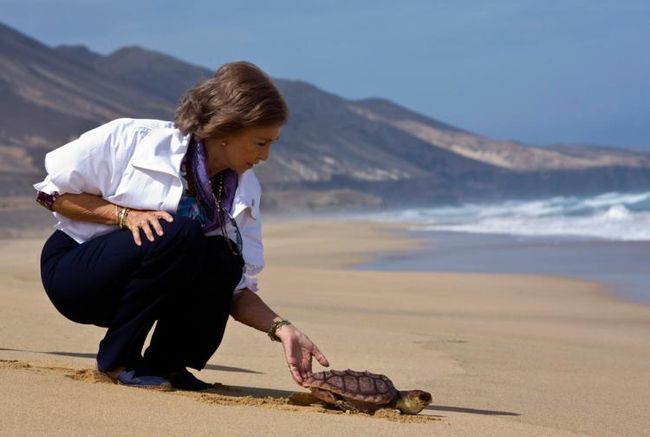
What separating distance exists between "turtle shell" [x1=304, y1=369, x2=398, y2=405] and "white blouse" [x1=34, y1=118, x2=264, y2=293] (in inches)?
27.5

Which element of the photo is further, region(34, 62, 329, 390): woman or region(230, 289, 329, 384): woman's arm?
region(230, 289, 329, 384): woman's arm

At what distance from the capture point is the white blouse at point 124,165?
12.1 ft

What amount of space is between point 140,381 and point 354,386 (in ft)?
2.20

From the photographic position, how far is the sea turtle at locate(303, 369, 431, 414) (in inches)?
150

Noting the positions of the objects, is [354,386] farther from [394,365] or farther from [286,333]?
[394,365]

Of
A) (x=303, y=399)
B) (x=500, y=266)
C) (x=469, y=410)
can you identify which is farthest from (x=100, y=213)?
(x=500, y=266)

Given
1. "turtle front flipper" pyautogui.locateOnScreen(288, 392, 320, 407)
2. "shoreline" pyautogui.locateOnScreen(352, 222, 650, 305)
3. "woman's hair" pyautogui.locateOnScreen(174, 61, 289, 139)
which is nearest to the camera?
"woman's hair" pyautogui.locateOnScreen(174, 61, 289, 139)

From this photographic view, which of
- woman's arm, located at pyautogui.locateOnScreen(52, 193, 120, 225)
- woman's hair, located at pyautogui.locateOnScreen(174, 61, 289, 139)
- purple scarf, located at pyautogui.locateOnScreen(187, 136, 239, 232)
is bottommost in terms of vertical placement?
woman's arm, located at pyautogui.locateOnScreen(52, 193, 120, 225)

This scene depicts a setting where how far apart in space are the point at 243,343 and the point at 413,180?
3222 inches

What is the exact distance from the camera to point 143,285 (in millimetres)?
3758

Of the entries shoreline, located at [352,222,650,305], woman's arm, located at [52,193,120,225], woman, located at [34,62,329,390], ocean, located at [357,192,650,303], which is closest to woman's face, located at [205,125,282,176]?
woman, located at [34,62,329,390]

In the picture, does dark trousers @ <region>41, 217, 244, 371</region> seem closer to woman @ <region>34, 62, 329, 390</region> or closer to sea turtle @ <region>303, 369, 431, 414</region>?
woman @ <region>34, 62, 329, 390</region>

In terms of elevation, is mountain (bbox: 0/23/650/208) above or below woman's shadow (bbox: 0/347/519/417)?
above

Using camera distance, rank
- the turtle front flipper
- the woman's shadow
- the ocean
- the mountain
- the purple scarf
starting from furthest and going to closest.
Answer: the mountain
the ocean
the woman's shadow
the turtle front flipper
the purple scarf
